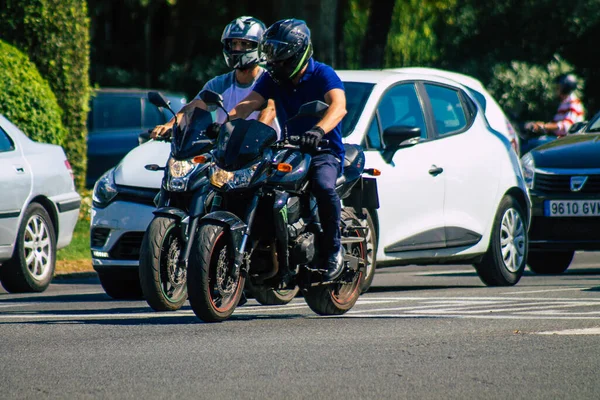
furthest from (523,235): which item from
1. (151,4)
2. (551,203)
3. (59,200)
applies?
(151,4)

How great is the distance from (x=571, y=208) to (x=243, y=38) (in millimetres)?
4274

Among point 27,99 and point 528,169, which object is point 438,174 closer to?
point 528,169

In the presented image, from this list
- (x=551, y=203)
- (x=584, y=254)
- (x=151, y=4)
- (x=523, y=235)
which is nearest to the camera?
(x=523, y=235)

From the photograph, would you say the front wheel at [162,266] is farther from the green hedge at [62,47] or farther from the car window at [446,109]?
the green hedge at [62,47]

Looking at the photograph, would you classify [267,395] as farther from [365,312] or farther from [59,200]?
[59,200]

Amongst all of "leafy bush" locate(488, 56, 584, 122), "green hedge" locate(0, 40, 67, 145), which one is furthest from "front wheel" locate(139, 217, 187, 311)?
"leafy bush" locate(488, 56, 584, 122)

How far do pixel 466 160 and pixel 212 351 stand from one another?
189 inches

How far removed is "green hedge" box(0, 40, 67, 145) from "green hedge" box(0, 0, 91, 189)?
3.46 feet

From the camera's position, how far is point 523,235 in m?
11.9

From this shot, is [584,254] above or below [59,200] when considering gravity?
below

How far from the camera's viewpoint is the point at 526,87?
35.2m

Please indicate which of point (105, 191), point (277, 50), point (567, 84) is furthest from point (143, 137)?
point (567, 84)

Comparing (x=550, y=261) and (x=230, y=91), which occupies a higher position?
(x=230, y=91)

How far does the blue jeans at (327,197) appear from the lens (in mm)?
8422
